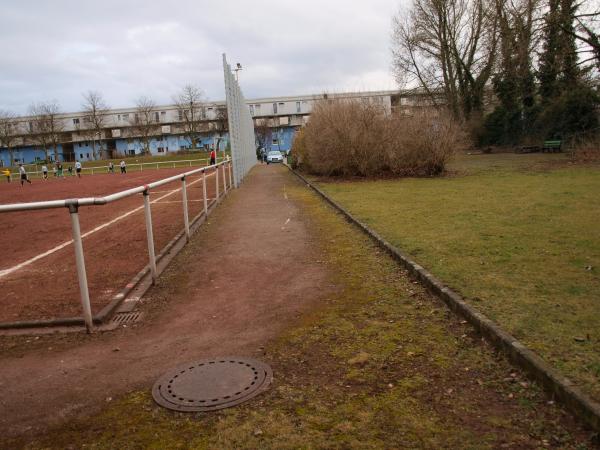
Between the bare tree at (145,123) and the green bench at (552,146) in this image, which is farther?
the bare tree at (145,123)

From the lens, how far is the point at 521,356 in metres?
3.26

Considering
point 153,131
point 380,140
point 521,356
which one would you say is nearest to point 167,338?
point 521,356

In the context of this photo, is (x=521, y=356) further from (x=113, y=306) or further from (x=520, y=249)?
(x=113, y=306)

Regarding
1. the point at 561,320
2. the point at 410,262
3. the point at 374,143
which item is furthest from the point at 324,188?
the point at 561,320

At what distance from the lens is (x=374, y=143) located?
19188 mm

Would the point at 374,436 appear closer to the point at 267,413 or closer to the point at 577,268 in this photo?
the point at 267,413

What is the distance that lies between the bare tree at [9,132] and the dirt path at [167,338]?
8261cm

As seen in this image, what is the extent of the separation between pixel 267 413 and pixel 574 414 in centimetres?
174

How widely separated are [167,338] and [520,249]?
181 inches

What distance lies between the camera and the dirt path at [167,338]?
329 cm

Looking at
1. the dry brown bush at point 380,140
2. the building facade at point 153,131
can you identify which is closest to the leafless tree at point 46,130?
the building facade at point 153,131

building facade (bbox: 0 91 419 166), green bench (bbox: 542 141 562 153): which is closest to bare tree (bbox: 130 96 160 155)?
building facade (bbox: 0 91 419 166)

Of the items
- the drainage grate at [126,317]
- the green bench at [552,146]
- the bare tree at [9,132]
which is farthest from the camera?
the bare tree at [9,132]

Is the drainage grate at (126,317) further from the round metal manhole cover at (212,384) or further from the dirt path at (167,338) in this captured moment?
the round metal manhole cover at (212,384)
